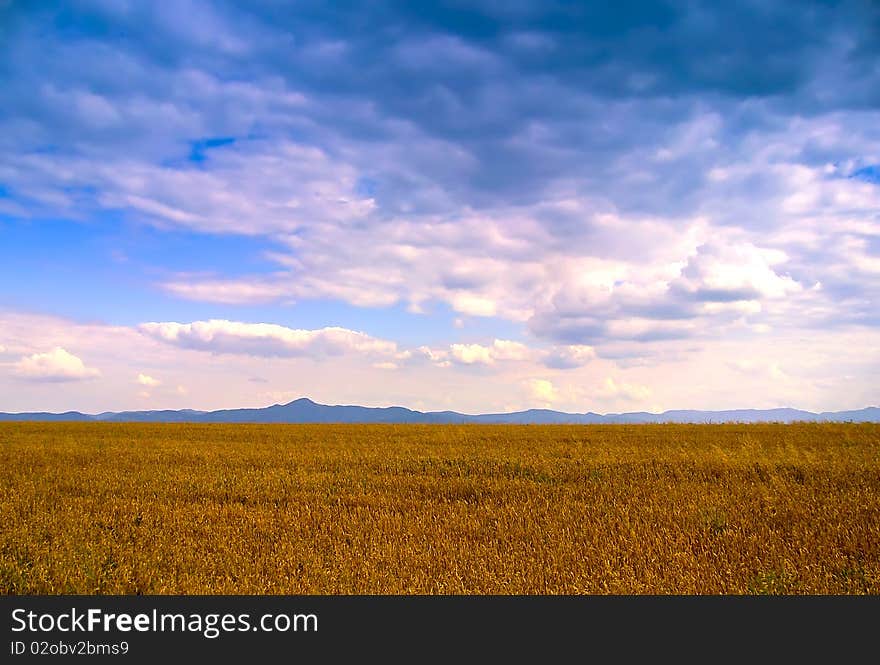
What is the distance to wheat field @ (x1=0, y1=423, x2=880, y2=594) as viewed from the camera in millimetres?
7945

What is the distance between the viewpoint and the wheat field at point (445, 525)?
795 cm

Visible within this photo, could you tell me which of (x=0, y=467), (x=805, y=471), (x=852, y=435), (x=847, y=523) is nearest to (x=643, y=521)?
(x=847, y=523)

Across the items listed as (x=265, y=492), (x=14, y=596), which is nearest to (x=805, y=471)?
(x=265, y=492)

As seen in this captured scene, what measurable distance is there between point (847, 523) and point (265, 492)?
36.6 feet

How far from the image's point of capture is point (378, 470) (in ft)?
60.5

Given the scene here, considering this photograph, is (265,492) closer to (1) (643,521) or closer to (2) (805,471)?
(1) (643,521)

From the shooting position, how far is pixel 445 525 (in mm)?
10719

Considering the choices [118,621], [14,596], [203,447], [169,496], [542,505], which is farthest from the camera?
[203,447]

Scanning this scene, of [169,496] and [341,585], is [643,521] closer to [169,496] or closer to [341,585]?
A: [341,585]

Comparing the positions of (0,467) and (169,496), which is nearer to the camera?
(169,496)

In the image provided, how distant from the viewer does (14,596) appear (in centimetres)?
726

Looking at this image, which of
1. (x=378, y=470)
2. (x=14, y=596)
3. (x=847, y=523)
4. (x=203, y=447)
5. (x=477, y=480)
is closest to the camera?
(x=14, y=596)

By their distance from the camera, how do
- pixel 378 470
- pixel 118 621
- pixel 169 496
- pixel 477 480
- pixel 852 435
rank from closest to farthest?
pixel 118 621 → pixel 169 496 → pixel 477 480 → pixel 378 470 → pixel 852 435

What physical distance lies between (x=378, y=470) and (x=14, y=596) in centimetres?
1163
